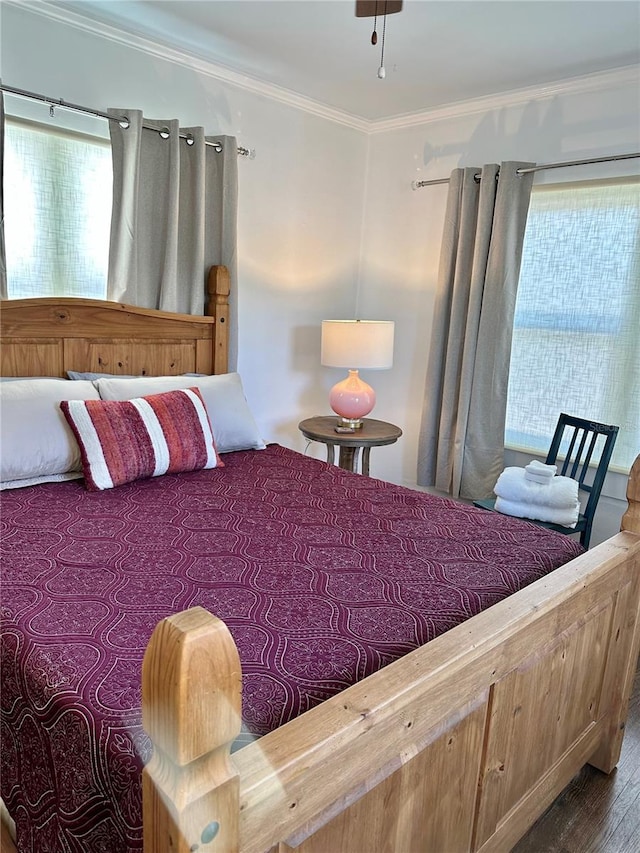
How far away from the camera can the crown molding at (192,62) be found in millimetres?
2514

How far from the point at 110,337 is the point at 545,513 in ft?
6.83

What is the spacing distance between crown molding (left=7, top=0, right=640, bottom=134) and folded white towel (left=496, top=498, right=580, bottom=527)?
1.99 meters

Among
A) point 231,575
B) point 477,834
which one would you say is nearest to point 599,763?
point 477,834

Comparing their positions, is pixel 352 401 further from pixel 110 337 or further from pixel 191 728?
pixel 191 728

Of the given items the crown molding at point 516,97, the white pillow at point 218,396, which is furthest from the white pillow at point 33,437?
the crown molding at point 516,97

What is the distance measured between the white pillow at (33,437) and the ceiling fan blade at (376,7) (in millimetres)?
1807

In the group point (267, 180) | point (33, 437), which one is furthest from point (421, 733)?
point (267, 180)

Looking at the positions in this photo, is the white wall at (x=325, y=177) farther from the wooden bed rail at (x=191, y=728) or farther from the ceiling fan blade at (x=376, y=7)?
the wooden bed rail at (x=191, y=728)

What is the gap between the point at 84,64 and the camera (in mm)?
2652

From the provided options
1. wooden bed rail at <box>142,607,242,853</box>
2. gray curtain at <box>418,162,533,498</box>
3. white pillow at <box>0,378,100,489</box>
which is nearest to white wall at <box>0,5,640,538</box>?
gray curtain at <box>418,162,533,498</box>

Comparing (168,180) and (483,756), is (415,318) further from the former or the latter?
(483,756)

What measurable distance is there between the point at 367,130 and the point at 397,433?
197cm

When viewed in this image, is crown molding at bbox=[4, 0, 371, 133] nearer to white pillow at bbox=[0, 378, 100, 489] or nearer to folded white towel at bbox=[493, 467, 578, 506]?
white pillow at bbox=[0, 378, 100, 489]

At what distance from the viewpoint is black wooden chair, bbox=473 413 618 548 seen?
2826 millimetres
